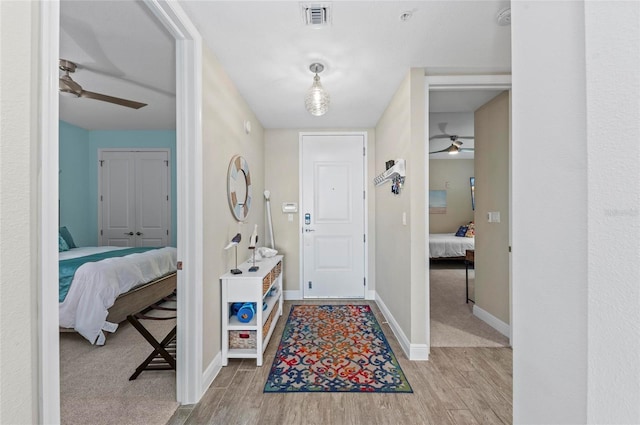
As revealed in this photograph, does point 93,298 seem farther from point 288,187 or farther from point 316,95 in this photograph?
point 316,95

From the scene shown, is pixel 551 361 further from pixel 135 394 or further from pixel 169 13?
pixel 135 394

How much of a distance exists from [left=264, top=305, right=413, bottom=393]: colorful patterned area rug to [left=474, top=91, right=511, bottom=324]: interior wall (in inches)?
49.6

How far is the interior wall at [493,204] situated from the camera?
280 centimetres

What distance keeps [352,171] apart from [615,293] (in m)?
3.59

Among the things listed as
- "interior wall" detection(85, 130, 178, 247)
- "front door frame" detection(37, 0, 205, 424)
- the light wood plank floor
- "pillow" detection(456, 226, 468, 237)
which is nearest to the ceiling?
"front door frame" detection(37, 0, 205, 424)

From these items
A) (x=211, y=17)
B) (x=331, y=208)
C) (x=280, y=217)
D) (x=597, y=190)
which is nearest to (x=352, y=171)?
(x=331, y=208)

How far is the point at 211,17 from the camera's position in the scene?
1.75m

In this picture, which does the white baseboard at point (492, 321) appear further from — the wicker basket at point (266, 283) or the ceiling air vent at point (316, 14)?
the ceiling air vent at point (316, 14)

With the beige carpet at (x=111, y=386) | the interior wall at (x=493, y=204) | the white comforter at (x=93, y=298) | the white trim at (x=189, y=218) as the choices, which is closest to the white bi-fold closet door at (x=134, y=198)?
the white comforter at (x=93, y=298)

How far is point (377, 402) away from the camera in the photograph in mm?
1809

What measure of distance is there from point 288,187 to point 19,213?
330cm

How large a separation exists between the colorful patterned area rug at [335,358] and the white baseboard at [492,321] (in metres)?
1.18

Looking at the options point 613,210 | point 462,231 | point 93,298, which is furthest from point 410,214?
point 462,231

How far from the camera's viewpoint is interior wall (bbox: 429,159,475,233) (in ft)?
23.7
